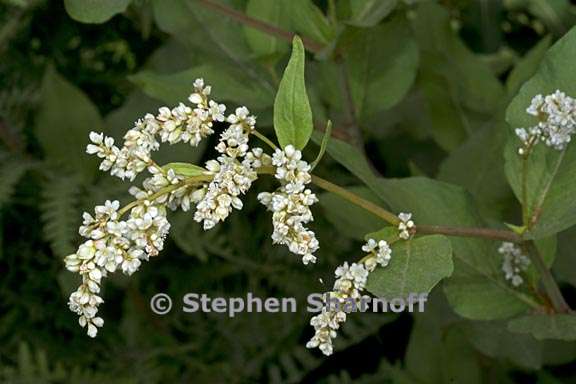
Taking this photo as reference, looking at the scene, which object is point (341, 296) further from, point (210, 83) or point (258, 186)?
point (258, 186)

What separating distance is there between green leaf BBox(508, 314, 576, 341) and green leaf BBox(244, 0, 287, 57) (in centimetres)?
30

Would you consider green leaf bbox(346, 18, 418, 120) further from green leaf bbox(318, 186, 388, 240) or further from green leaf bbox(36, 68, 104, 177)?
green leaf bbox(36, 68, 104, 177)

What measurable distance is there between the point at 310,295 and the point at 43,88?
0.34 meters

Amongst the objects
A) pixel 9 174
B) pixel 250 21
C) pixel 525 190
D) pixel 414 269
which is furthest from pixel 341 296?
pixel 9 174

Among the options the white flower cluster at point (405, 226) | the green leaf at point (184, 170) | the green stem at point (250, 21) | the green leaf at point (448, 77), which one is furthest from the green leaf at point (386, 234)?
the green leaf at point (448, 77)

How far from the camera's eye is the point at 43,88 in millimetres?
929

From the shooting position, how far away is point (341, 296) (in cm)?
55

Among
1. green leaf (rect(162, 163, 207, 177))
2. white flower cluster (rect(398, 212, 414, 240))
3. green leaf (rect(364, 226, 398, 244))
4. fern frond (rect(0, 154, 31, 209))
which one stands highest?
green leaf (rect(162, 163, 207, 177))

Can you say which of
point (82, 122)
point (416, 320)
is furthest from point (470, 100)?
point (82, 122)

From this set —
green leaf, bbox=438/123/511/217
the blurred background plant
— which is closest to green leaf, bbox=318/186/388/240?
the blurred background plant

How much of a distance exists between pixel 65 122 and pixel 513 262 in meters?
0.47

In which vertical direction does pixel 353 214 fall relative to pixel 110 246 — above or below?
below

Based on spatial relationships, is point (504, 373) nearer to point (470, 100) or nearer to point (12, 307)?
point (470, 100)

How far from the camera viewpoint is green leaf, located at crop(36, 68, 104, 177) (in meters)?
0.92
